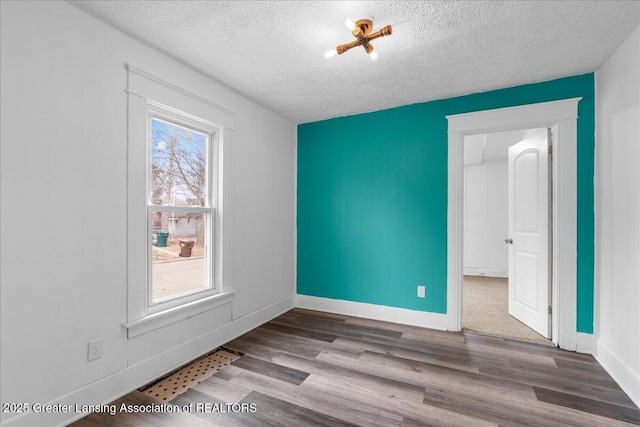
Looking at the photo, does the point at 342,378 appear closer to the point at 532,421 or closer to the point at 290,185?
the point at 532,421

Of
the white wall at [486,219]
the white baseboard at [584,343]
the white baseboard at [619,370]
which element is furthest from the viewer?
the white wall at [486,219]

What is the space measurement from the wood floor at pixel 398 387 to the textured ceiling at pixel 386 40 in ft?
8.17

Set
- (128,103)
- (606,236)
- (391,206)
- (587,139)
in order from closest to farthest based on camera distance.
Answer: (128,103)
(606,236)
(587,139)
(391,206)

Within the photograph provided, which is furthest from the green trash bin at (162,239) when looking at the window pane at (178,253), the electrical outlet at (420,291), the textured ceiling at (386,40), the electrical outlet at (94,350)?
the electrical outlet at (420,291)

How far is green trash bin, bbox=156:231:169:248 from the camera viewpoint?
2408 millimetres

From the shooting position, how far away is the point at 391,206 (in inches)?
141

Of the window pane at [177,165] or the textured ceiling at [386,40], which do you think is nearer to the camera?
the textured ceiling at [386,40]

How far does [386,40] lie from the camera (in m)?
2.19

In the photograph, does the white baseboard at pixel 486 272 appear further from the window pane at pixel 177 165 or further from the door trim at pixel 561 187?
the window pane at pixel 177 165

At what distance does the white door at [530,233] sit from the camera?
305cm

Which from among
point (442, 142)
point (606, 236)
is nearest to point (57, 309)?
point (442, 142)

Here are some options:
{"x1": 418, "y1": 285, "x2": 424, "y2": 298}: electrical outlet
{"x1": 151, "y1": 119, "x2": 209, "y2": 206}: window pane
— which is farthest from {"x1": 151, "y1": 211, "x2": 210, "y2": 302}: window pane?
{"x1": 418, "y1": 285, "x2": 424, "y2": 298}: electrical outlet

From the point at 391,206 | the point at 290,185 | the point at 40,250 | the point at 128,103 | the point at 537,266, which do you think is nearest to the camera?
the point at 40,250

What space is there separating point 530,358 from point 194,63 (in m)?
3.80
